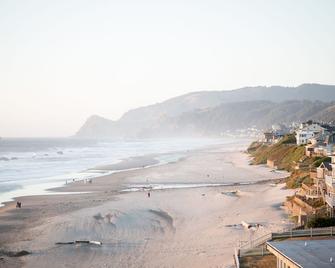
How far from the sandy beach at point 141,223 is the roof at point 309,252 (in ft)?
18.7

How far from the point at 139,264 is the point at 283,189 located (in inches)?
761

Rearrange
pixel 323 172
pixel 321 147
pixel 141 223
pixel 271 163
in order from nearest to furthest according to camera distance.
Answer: pixel 141 223 < pixel 323 172 < pixel 321 147 < pixel 271 163

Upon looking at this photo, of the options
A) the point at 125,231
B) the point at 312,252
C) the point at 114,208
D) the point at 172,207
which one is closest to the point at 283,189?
the point at 172,207

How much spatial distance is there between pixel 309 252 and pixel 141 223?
53.8ft

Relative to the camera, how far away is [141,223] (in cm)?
2880

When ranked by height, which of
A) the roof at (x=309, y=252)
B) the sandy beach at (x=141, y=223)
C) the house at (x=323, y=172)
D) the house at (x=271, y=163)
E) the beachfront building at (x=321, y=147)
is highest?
the beachfront building at (x=321, y=147)

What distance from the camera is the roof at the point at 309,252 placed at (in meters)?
12.3

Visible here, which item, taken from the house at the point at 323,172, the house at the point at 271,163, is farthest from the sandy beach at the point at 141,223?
the house at the point at 271,163

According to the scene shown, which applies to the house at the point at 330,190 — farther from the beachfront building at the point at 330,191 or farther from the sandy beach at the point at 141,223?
the sandy beach at the point at 141,223

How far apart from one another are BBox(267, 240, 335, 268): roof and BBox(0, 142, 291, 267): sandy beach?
571cm

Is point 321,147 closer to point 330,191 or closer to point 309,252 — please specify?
point 330,191

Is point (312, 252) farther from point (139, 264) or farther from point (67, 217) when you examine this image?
point (67, 217)

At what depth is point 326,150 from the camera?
1759 inches

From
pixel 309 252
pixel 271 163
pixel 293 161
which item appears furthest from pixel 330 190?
pixel 271 163
